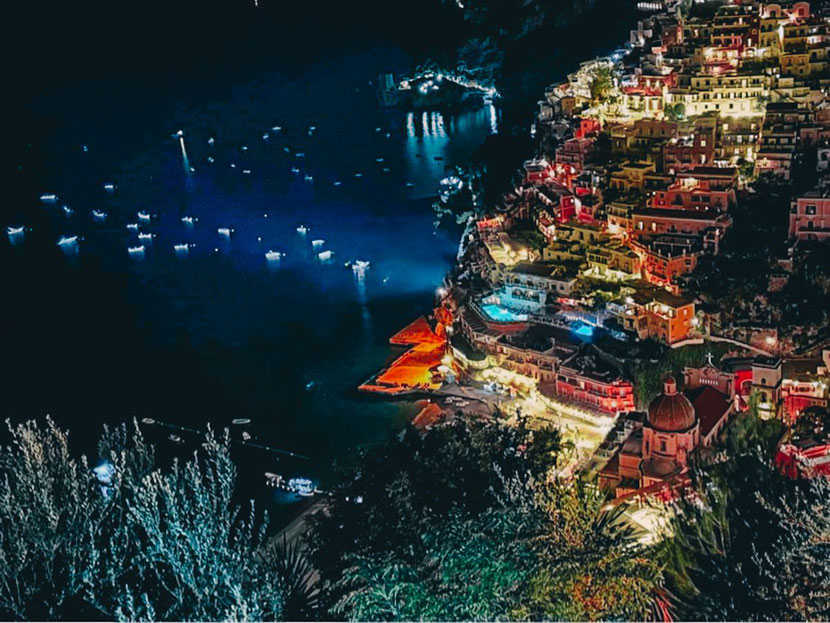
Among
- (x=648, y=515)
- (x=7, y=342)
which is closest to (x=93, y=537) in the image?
(x=648, y=515)

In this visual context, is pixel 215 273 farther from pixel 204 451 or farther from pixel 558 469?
pixel 558 469

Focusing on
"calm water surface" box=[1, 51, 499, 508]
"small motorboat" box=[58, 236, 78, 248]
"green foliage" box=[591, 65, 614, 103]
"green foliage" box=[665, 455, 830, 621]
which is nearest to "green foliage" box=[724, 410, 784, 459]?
"green foliage" box=[665, 455, 830, 621]

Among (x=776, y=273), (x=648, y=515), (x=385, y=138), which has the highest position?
(x=776, y=273)

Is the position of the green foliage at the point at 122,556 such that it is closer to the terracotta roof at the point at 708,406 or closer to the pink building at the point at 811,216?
the terracotta roof at the point at 708,406

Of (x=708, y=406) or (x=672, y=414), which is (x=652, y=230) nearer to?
(x=708, y=406)

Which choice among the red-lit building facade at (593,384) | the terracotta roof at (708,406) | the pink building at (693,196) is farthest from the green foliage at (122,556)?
the pink building at (693,196)

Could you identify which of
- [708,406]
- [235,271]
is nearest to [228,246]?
[235,271]
